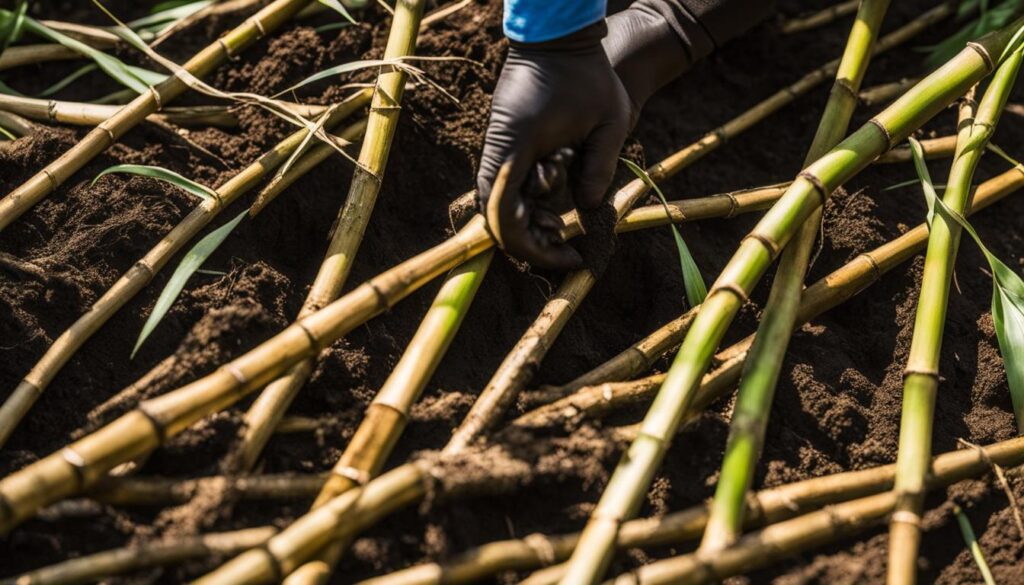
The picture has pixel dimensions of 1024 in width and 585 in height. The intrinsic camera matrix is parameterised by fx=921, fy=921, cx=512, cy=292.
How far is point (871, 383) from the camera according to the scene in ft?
4.65

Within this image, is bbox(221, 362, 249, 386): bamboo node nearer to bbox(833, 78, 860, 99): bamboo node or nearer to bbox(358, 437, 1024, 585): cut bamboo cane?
bbox(358, 437, 1024, 585): cut bamboo cane

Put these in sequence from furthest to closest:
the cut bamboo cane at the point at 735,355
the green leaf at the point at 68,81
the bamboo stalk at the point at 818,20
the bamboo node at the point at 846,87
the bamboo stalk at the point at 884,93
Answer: the bamboo stalk at the point at 818,20 < the bamboo stalk at the point at 884,93 < the green leaf at the point at 68,81 < the bamboo node at the point at 846,87 < the cut bamboo cane at the point at 735,355

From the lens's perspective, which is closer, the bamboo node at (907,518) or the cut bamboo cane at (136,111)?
the bamboo node at (907,518)

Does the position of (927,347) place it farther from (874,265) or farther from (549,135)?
(549,135)

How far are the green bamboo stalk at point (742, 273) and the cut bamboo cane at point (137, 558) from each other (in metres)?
0.39

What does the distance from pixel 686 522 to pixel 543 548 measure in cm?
18

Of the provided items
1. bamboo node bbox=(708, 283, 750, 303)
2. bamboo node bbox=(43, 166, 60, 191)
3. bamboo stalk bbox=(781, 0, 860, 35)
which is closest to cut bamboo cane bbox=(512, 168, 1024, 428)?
bamboo node bbox=(708, 283, 750, 303)

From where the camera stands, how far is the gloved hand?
1253 mm

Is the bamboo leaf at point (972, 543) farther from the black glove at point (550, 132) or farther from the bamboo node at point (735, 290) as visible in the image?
the black glove at point (550, 132)

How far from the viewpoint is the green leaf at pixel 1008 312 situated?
1.33m

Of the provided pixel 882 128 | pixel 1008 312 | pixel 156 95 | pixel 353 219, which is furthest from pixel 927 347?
pixel 156 95

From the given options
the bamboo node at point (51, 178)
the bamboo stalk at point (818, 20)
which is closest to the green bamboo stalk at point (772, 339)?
the bamboo stalk at point (818, 20)

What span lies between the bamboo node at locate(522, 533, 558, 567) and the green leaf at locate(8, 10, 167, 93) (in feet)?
3.42

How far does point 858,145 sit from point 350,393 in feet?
2.76
